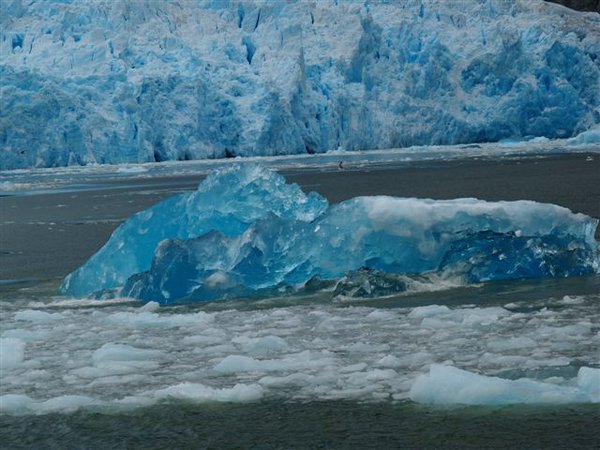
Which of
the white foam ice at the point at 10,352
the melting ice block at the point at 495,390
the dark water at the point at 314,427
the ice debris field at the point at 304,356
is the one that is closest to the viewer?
the dark water at the point at 314,427

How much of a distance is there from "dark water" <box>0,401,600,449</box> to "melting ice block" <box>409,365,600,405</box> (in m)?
0.06

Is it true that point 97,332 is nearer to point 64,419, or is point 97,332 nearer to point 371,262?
point 64,419

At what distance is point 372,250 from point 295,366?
3.60m

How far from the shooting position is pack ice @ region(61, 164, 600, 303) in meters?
8.80

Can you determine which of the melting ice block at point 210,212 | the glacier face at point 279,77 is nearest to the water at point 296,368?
the melting ice block at point 210,212

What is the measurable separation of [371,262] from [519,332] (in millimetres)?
3039

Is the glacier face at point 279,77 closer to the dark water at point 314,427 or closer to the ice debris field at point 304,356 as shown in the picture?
the ice debris field at point 304,356

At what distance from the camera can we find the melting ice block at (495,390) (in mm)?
4688

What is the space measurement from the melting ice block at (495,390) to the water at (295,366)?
0.05 meters

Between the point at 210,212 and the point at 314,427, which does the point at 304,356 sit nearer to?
the point at 314,427

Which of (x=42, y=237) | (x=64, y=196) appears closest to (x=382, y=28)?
(x=64, y=196)

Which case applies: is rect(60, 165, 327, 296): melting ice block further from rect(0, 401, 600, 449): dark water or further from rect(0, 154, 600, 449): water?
rect(0, 401, 600, 449): dark water

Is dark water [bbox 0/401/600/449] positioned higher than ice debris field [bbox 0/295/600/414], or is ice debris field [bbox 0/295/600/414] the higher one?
dark water [bbox 0/401/600/449]

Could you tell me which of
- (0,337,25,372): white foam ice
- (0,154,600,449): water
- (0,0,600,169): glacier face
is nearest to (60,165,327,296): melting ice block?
(0,154,600,449): water
